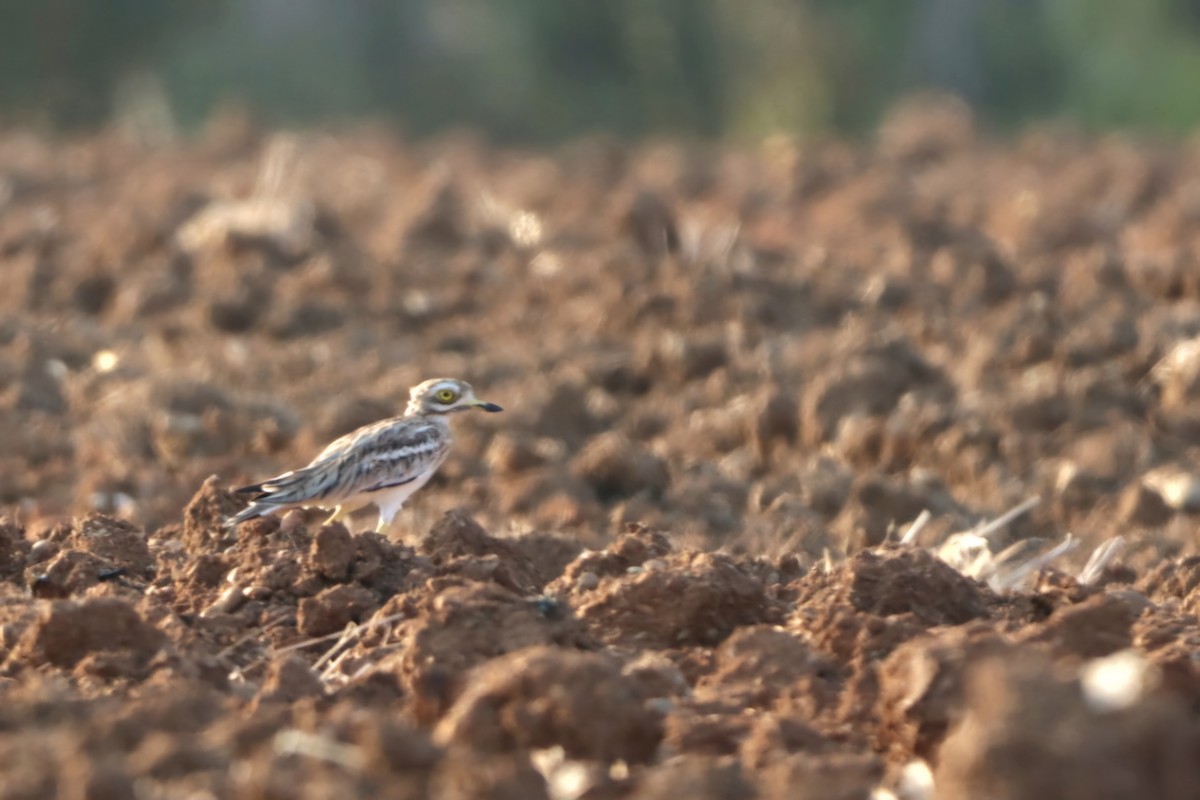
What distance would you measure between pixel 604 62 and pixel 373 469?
3974 centimetres

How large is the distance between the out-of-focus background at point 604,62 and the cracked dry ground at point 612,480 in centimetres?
1727

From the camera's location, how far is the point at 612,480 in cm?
1070

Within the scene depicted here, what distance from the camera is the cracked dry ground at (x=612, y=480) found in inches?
192

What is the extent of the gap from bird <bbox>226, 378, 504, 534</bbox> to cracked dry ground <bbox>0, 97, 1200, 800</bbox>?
0.16 meters

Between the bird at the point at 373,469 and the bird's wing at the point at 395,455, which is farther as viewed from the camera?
the bird's wing at the point at 395,455

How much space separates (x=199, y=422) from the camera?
1148cm

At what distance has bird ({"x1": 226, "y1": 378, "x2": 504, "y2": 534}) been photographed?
779 centimetres

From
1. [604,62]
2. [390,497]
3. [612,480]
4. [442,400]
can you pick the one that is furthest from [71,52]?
[390,497]

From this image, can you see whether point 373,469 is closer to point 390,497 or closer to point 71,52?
point 390,497

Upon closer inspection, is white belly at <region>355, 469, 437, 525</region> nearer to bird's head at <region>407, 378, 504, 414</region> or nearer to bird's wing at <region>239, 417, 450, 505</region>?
bird's wing at <region>239, 417, 450, 505</region>

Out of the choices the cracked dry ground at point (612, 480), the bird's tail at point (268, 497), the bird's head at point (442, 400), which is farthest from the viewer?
the bird's head at point (442, 400)

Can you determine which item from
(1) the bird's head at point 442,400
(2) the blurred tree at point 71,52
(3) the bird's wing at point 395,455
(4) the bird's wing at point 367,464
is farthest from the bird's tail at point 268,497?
(2) the blurred tree at point 71,52

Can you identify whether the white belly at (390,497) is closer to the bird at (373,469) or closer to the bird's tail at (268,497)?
the bird at (373,469)

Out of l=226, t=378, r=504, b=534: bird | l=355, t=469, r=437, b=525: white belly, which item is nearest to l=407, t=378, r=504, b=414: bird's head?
l=226, t=378, r=504, b=534: bird
